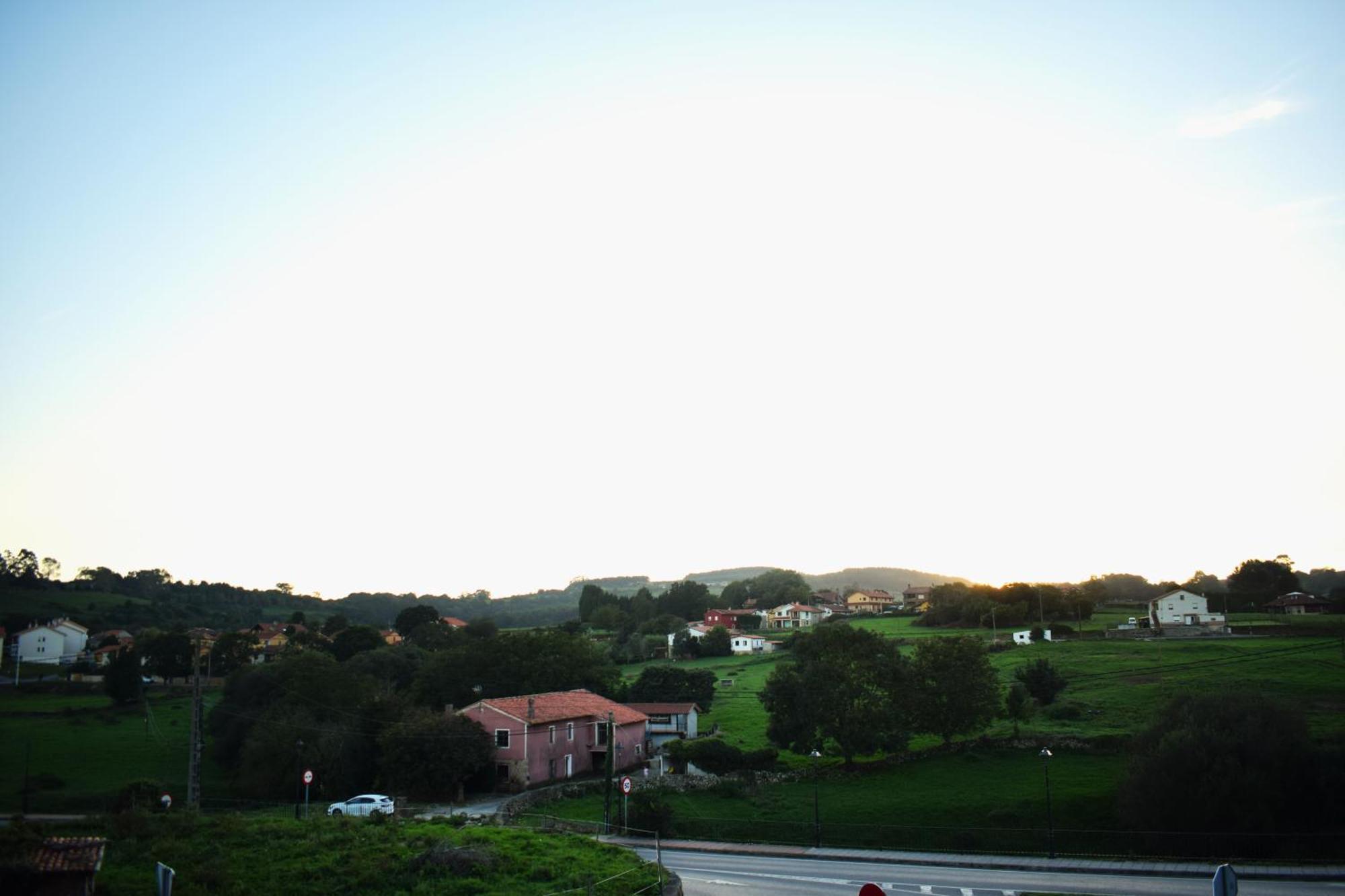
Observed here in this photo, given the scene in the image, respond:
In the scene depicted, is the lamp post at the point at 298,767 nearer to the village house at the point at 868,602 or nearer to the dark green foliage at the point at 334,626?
the dark green foliage at the point at 334,626

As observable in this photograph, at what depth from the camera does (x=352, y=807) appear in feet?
141

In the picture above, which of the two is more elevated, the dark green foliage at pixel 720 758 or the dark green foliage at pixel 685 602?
the dark green foliage at pixel 685 602

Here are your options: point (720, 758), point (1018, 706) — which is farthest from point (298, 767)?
point (1018, 706)

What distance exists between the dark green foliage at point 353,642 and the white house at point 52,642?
149 ft

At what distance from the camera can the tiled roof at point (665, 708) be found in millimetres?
64062

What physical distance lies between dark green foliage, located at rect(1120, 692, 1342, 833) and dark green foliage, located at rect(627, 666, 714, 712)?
129 feet

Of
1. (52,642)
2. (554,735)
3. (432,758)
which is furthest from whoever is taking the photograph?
(52,642)

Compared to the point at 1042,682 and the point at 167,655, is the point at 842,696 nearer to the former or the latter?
the point at 1042,682

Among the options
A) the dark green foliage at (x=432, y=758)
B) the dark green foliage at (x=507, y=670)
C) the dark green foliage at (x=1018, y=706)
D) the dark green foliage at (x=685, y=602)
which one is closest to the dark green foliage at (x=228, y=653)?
the dark green foliage at (x=507, y=670)

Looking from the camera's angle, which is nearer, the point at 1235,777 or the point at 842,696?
the point at 1235,777

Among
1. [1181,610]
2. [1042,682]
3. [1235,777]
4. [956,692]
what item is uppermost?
[1181,610]

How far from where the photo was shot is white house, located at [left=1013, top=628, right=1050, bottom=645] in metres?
84.3

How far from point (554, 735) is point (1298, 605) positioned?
8801cm

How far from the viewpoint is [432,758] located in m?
48.5
